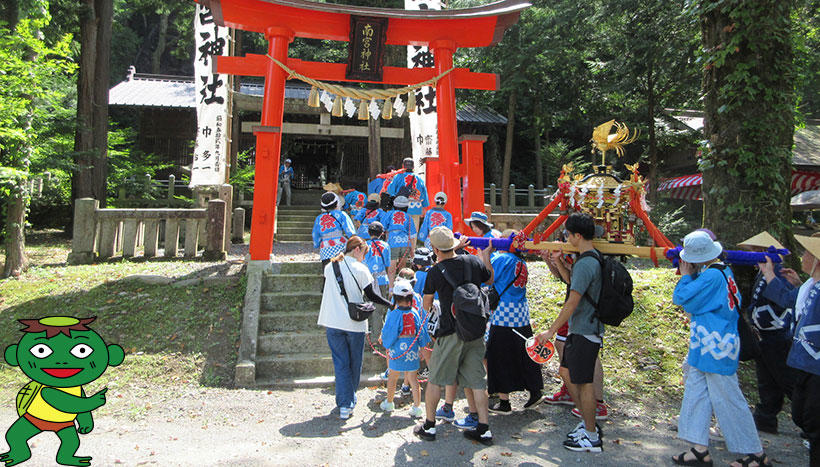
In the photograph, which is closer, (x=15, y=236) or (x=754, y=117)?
(x=754, y=117)

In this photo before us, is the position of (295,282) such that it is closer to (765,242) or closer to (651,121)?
(765,242)

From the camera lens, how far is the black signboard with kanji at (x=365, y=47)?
9.01 meters

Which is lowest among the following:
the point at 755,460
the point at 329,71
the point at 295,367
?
the point at 295,367

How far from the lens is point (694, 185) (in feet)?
70.0

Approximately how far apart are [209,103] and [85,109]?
5458 mm

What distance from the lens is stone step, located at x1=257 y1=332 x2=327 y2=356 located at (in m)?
6.49

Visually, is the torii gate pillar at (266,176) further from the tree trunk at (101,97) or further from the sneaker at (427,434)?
the tree trunk at (101,97)

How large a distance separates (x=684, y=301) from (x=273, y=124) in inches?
267

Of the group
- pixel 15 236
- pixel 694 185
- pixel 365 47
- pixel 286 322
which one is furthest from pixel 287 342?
pixel 694 185

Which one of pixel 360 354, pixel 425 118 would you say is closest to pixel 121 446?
pixel 360 354

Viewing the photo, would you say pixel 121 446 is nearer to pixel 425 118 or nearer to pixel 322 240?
pixel 322 240

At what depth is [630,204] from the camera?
516cm

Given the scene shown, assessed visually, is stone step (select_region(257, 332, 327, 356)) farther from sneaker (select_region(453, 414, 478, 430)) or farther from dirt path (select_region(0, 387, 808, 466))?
sneaker (select_region(453, 414, 478, 430))

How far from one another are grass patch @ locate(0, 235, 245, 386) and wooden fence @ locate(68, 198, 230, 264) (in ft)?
1.72
